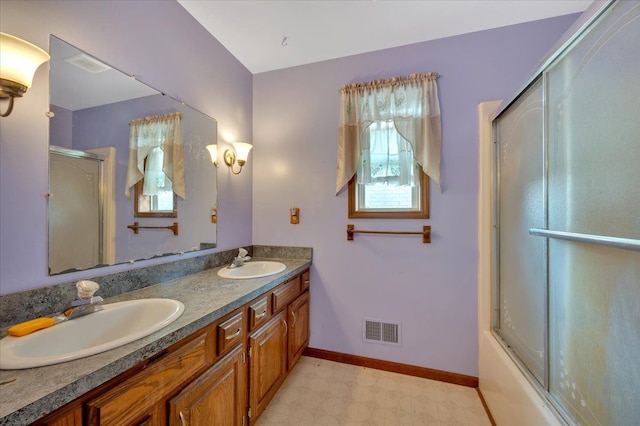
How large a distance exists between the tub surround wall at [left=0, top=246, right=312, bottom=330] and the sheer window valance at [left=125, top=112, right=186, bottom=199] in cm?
43

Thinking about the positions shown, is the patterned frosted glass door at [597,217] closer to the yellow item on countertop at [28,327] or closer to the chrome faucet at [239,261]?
the chrome faucet at [239,261]

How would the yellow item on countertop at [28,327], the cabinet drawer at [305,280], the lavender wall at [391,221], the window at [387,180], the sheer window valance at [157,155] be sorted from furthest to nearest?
the cabinet drawer at [305,280], the window at [387,180], the lavender wall at [391,221], the sheer window valance at [157,155], the yellow item on countertop at [28,327]

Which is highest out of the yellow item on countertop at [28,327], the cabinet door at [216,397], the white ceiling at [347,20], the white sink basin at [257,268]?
the white ceiling at [347,20]

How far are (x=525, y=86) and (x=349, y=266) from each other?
1.60 metres

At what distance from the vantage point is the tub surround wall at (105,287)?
91 cm

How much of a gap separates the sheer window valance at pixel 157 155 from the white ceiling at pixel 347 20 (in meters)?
0.80

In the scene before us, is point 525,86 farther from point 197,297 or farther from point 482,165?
point 197,297

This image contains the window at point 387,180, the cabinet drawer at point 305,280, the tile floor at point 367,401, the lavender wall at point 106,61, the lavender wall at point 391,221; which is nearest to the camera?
the lavender wall at point 106,61

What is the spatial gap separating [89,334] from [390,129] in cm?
214

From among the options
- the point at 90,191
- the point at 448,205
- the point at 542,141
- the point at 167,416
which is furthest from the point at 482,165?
the point at 90,191

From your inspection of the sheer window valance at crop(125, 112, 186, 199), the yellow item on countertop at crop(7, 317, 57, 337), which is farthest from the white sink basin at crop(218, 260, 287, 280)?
the yellow item on countertop at crop(7, 317, 57, 337)

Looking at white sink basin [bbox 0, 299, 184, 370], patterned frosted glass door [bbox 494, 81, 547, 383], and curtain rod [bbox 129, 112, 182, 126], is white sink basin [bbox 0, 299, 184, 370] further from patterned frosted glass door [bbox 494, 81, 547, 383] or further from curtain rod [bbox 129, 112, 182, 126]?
patterned frosted glass door [bbox 494, 81, 547, 383]

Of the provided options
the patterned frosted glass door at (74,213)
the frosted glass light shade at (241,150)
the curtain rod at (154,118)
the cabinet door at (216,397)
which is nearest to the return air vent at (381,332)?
the cabinet door at (216,397)

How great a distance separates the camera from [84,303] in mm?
1060
